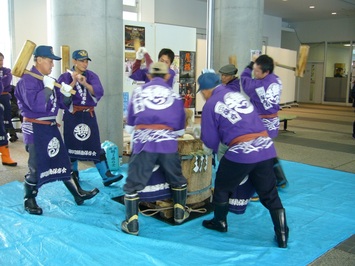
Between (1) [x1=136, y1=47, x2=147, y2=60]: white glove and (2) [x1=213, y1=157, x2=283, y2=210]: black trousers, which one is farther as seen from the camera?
(1) [x1=136, y1=47, x2=147, y2=60]: white glove

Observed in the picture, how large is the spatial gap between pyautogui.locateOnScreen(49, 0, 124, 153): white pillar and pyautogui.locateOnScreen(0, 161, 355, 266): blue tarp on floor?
1.77 metres

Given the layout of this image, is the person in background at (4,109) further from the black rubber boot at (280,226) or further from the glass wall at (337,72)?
the glass wall at (337,72)

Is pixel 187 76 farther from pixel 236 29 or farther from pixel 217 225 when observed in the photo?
pixel 217 225

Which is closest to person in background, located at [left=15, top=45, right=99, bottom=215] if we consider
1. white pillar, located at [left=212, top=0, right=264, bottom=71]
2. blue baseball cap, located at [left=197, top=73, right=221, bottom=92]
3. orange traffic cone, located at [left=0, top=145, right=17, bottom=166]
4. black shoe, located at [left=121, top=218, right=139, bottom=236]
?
black shoe, located at [left=121, top=218, right=139, bottom=236]

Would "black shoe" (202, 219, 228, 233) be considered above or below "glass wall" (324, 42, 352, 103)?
below

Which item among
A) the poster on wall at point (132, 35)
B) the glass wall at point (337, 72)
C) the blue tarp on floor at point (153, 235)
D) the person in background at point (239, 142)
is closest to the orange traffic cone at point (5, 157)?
the blue tarp on floor at point (153, 235)

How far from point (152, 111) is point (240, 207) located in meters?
1.18

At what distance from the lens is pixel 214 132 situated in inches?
125

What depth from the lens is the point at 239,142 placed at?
3092mm

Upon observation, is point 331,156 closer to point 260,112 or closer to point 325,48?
point 260,112

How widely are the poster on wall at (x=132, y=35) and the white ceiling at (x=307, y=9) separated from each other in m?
7.67

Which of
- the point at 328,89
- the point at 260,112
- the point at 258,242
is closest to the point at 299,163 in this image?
the point at 260,112

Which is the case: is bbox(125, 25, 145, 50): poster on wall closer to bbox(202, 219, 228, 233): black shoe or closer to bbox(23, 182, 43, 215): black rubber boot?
bbox(23, 182, 43, 215): black rubber boot

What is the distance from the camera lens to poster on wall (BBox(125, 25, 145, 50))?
7758 mm
